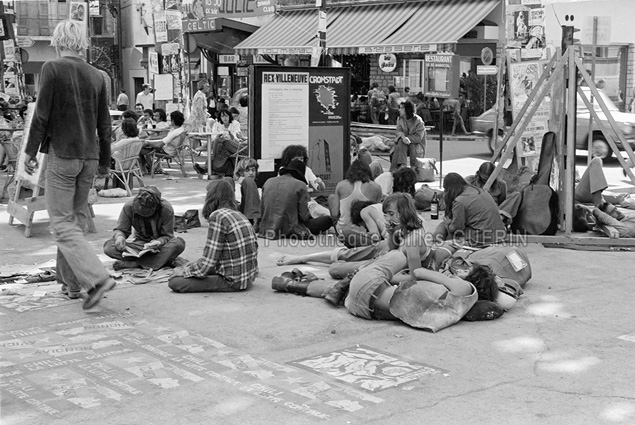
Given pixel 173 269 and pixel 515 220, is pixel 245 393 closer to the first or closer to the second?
pixel 173 269

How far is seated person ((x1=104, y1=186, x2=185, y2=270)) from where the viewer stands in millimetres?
7984

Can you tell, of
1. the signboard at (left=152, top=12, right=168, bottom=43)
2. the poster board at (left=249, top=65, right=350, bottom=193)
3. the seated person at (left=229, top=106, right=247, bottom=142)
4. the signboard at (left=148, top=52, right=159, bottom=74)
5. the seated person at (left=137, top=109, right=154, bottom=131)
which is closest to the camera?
the poster board at (left=249, top=65, right=350, bottom=193)

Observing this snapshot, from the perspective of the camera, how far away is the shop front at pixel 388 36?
23328 mm

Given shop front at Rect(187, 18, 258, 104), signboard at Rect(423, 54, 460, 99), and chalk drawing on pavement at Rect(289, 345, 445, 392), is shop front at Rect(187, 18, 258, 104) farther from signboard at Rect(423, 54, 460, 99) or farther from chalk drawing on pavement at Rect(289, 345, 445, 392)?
chalk drawing on pavement at Rect(289, 345, 445, 392)

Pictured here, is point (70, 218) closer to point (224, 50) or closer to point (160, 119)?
point (160, 119)

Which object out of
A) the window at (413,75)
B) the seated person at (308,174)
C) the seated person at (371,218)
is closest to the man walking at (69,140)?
the seated person at (371,218)

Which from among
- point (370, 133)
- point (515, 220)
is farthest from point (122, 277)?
point (370, 133)

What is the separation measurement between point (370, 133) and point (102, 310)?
11322 mm

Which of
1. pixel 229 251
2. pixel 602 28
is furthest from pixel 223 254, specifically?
pixel 602 28

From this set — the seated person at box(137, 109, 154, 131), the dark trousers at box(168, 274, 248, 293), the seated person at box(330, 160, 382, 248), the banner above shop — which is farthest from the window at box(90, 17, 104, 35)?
the dark trousers at box(168, 274, 248, 293)

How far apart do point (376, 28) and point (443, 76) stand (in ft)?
37.6

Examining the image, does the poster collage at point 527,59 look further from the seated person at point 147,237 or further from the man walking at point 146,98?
the man walking at point 146,98

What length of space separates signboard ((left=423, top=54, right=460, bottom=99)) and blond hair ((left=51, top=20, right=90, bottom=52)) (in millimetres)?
8838

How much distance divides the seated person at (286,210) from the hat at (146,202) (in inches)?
79.9
